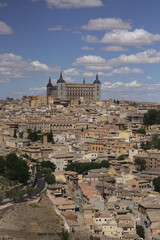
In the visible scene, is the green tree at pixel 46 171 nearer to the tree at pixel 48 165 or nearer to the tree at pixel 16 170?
the tree at pixel 48 165

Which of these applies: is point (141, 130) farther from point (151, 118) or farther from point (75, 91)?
point (75, 91)

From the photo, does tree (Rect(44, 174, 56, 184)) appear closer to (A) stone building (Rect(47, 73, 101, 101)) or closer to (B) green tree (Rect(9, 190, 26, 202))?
(B) green tree (Rect(9, 190, 26, 202))

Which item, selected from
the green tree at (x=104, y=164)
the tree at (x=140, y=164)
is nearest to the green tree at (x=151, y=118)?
the tree at (x=140, y=164)

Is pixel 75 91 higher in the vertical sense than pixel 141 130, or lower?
higher

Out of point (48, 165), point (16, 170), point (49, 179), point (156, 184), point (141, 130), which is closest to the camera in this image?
point (16, 170)

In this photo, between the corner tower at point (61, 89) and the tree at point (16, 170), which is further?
the corner tower at point (61, 89)

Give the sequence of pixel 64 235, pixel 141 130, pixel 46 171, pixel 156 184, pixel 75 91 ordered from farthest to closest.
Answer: pixel 75 91 < pixel 141 130 < pixel 46 171 < pixel 156 184 < pixel 64 235

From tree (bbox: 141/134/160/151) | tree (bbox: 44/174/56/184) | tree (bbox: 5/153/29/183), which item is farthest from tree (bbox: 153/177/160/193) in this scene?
→ tree (bbox: 5/153/29/183)

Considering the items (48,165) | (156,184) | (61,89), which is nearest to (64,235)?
(156,184)
